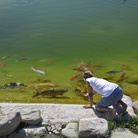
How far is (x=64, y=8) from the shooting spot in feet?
53.7

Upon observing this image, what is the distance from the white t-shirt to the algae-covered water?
1.35 meters

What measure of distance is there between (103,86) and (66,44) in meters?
6.83

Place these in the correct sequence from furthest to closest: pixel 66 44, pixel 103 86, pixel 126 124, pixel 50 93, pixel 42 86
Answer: pixel 66 44 → pixel 42 86 → pixel 50 93 → pixel 103 86 → pixel 126 124

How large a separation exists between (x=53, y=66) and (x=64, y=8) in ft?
29.0

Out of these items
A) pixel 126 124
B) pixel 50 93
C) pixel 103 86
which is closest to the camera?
pixel 126 124

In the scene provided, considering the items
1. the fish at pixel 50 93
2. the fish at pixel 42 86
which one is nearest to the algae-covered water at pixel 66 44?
the fish at pixel 50 93

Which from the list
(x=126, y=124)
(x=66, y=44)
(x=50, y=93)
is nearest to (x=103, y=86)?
(x=126, y=124)

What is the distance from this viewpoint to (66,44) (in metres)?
11.0

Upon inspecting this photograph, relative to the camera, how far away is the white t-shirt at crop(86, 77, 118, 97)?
4338 millimetres

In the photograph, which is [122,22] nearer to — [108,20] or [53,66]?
[108,20]

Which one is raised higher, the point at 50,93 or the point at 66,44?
the point at 66,44

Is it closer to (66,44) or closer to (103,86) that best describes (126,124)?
(103,86)

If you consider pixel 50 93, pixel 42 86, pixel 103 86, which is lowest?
pixel 42 86

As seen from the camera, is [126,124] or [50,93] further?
[50,93]
